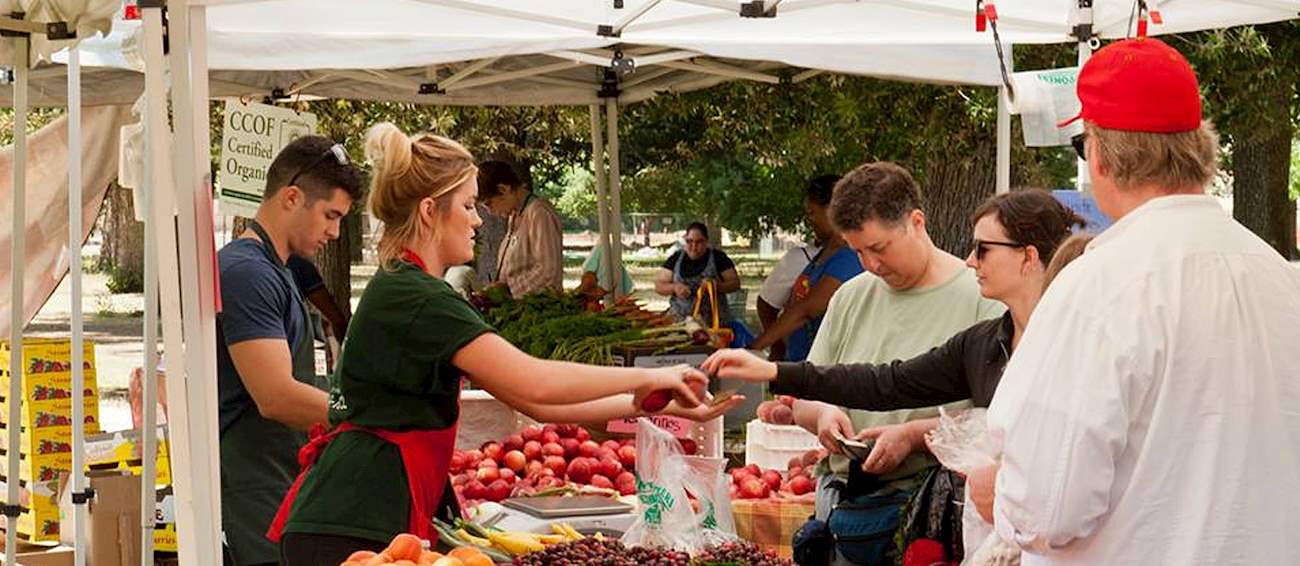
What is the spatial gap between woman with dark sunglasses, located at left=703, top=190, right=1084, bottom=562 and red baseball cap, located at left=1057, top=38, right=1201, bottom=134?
3.83ft

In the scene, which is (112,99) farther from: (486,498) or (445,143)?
(445,143)

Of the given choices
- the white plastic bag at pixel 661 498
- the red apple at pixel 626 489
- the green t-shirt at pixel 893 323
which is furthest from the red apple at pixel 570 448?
the white plastic bag at pixel 661 498

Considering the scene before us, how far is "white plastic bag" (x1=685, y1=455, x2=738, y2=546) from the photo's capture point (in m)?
4.21

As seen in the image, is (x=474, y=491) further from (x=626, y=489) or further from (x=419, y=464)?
(x=419, y=464)

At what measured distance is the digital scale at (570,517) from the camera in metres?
4.43

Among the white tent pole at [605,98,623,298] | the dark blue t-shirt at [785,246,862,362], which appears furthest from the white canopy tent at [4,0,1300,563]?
the dark blue t-shirt at [785,246,862,362]

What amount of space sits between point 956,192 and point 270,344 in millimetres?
7346

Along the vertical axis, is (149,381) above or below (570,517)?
above

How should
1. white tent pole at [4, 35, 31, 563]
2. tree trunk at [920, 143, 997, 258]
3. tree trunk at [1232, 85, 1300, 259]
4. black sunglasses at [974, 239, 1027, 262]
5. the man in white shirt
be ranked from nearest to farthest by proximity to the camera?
1. the man in white shirt
2. black sunglasses at [974, 239, 1027, 262]
3. white tent pole at [4, 35, 31, 563]
4. tree trunk at [920, 143, 997, 258]
5. tree trunk at [1232, 85, 1300, 259]

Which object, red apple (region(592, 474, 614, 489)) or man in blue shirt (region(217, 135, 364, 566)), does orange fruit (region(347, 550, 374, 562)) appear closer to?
man in blue shirt (region(217, 135, 364, 566))

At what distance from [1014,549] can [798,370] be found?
126 cm

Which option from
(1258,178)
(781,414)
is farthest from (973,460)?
(1258,178)

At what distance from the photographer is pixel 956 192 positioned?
35.8 feet

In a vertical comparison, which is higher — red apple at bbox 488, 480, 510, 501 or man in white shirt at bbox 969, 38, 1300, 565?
man in white shirt at bbox 969, 38, 1300, 565
